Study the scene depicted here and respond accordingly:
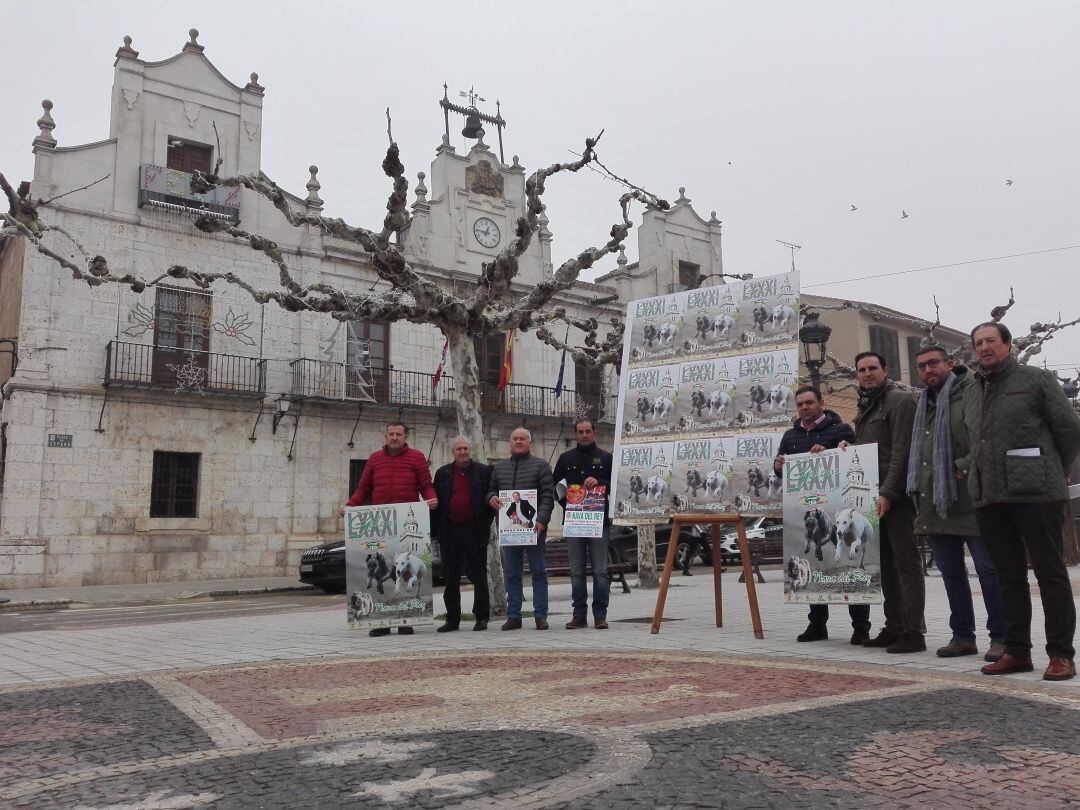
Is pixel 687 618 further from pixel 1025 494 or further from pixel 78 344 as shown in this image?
pixel 78 344

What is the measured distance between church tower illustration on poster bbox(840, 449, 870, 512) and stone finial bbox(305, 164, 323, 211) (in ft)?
60.9

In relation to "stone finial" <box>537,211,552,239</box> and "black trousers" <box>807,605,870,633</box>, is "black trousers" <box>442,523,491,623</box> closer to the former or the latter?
"black trousers" <box>807,605,870,633</box>

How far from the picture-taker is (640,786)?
283cm

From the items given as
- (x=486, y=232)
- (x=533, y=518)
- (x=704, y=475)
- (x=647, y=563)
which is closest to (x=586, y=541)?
(x=533, y=518)

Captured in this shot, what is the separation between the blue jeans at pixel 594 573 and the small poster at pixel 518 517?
384 mm

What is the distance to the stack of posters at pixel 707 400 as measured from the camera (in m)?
7.42

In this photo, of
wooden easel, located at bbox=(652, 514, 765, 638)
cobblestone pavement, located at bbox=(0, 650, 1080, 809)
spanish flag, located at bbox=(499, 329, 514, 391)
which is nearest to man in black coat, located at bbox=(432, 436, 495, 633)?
wooden easel, located at bbox=(652, 514, 765, 638)

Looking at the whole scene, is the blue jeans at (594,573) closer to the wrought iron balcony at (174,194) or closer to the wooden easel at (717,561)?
the wooden easel at (717,561)

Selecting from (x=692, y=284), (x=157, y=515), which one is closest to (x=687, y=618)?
(x=157, y=515)

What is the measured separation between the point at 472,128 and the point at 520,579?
72.3 feet

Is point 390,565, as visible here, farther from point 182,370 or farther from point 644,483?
point 182,370

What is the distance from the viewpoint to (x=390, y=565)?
8.02 metres

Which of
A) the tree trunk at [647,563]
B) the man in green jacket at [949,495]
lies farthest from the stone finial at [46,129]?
the man in green jacket at [949,495]

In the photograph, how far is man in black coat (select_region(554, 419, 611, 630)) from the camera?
322 inches
